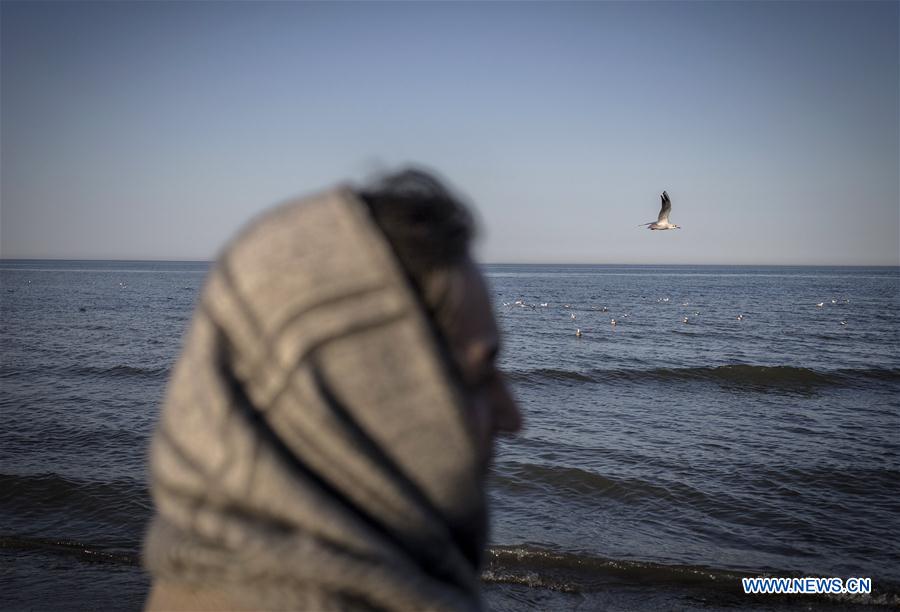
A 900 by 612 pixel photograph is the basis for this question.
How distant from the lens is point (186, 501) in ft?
2.99

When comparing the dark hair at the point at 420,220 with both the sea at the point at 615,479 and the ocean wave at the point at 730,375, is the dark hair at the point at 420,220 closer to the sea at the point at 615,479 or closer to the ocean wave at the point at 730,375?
the sea at the point at 615,479

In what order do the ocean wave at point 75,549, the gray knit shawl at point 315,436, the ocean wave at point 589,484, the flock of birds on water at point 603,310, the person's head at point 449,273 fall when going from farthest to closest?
the flock of birds on water at point 603,310
the ocean wave at point 589,484
the ocean wave at point 75,549
the person's head at point 449,273
the gray knit shawl at point 315,436

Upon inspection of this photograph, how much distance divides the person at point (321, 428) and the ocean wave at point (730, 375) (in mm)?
18591

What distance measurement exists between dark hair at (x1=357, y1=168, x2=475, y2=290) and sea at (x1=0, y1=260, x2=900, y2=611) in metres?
0.13

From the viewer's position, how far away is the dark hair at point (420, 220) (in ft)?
3.17

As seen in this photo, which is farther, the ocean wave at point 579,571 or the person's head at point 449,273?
the ocean wave at point 579,571

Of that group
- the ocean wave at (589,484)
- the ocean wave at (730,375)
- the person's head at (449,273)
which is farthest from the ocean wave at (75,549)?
the ocean wave at (730,375)

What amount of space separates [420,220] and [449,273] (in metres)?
0.10

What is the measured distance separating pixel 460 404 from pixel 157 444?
496mm

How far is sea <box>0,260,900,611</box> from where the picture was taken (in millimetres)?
7051

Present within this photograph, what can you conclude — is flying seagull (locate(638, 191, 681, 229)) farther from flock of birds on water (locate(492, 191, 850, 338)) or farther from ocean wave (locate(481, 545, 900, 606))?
ocean wave (locate(481, 545, 900, 606))

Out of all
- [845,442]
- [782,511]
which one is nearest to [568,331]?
[845,442]

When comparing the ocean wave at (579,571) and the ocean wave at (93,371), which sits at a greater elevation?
the ocean wave at (93,371)

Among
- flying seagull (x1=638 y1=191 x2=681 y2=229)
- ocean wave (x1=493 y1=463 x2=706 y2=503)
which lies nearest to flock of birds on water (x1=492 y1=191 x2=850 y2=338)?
flying seagull (x1=638 y1=191 x2=681 y2=229)
